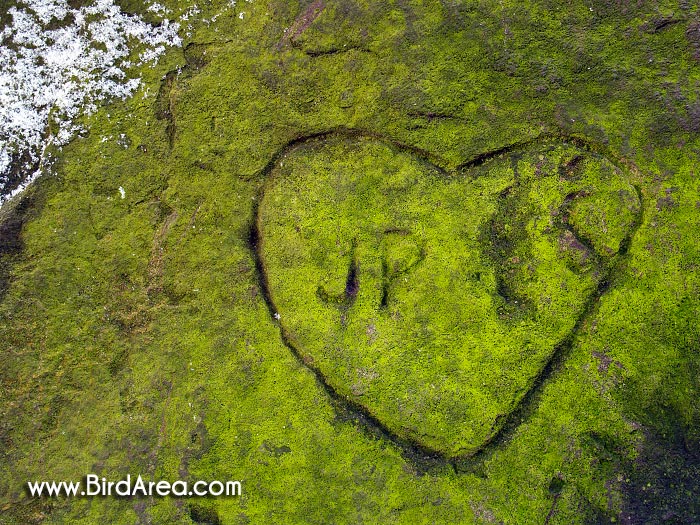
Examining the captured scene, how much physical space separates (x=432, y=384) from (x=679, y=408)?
1990 millimetres

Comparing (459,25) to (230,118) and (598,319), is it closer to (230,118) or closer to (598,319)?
(230,118)

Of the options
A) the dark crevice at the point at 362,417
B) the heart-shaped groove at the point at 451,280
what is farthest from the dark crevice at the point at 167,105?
the dark crevice at the point at 362,417

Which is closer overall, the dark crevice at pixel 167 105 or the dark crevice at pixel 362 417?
the dark crevice at pixel 362 417

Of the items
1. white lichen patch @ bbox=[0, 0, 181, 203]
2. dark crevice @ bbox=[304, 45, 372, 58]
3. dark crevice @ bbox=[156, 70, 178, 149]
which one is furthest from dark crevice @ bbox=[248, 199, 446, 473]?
white lichen patch @ bbox=[0, 0, 181, 203]

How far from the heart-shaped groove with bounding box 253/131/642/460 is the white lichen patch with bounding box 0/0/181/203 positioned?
2066 millimetres

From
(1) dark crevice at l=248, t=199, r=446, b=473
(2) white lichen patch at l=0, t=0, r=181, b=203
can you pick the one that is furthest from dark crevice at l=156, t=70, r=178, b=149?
(1) dark crevice at l=248, t=199, r=446, b=473

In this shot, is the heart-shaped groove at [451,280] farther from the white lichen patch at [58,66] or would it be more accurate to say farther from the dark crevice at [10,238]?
the dark crevice at [10,238]

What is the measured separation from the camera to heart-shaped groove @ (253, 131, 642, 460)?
155 inches

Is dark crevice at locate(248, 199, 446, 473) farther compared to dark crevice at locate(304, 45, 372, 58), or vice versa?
dark crevice at locate(304, 45, 372, 58)

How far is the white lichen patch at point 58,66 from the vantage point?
4266 millimetres

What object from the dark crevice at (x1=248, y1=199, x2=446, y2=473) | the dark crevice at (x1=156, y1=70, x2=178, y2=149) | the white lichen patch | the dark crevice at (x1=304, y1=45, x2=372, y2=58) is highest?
the white lichen patch

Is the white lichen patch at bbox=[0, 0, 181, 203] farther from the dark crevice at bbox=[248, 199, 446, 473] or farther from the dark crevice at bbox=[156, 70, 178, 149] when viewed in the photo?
the dark crevice at bbox=[248, 199, 446, 473]

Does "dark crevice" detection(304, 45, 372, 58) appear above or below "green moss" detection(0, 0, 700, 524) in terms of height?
above

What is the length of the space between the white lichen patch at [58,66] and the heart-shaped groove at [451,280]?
6.78ft
